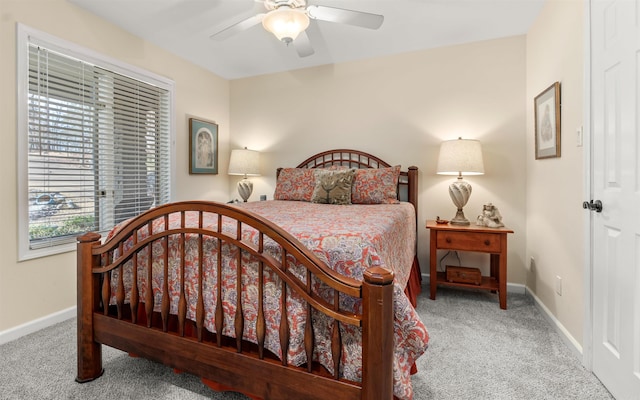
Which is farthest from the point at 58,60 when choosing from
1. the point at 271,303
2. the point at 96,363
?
the point at 271,303

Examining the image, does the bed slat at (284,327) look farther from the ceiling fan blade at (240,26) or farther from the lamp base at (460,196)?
the lamp base at (460,196)

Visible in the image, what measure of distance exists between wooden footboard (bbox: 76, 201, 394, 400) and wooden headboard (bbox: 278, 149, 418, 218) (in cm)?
225

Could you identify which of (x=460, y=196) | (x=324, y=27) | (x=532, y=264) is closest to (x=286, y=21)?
(x=324, y=27)

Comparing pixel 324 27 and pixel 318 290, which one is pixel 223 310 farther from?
pixel 324 27

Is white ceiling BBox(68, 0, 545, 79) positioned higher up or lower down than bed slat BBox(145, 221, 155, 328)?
higher up

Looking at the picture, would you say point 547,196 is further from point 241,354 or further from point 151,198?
point 151,198

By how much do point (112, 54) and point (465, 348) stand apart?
3.69m

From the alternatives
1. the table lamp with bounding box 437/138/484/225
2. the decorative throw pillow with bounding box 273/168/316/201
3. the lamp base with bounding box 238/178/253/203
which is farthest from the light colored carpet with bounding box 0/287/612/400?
the lamp base with bounding box 238/178/253/203

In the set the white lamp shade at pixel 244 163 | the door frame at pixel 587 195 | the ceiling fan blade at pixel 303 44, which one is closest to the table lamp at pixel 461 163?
the door frame at pixel 587 195

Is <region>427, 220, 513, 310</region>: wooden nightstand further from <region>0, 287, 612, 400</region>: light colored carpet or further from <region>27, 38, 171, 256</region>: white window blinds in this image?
<region>27, 38, 171, 256</region>: white window blinds

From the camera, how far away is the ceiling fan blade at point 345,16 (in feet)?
6.48

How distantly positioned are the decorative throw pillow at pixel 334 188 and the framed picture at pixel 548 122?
158cm

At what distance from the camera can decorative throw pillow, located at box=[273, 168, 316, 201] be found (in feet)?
10.3

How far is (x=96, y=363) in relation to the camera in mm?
1608
